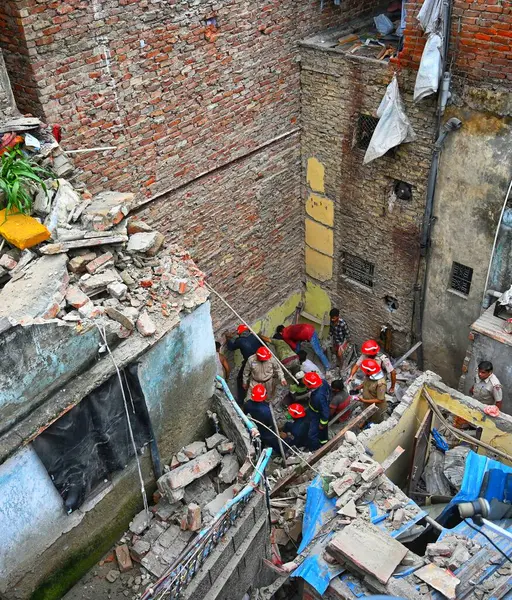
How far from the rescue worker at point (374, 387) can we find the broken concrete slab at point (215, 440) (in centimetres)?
312

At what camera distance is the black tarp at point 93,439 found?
17.5ft

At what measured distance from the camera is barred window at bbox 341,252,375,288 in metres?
11.3

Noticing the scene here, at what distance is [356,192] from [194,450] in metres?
5.84

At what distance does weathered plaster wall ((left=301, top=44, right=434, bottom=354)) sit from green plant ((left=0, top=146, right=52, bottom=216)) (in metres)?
5.41

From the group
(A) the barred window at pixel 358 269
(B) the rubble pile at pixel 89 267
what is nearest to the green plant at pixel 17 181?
(B) the rubble pile at pixel 89 267

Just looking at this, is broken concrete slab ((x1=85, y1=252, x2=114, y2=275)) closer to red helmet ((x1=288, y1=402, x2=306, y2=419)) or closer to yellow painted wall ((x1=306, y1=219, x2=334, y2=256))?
red helmet ((x1=288, y1=402, x2=306, y2=419))

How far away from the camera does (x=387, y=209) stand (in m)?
10.3

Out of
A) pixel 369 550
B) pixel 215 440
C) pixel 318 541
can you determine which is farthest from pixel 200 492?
pixel 369 550

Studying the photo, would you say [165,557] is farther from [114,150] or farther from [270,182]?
[270,182]

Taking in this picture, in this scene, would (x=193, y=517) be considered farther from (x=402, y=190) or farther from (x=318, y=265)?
(x=318, y=265)

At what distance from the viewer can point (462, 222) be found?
30.9 ft

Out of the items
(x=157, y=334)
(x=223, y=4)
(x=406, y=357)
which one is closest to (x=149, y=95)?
(x=223, y=4)

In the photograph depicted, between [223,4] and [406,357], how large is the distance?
6.89 m

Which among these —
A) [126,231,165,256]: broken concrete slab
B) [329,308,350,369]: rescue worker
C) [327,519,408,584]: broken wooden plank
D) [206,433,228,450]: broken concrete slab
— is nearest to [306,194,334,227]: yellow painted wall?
[329,308,350,369]: rescue worker
